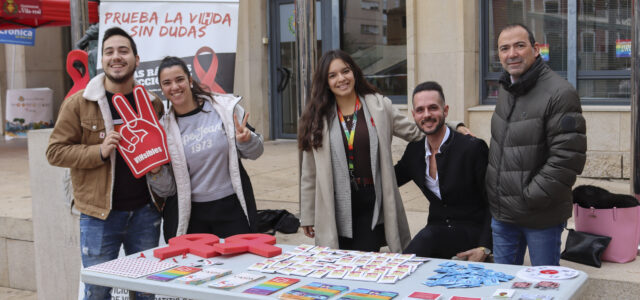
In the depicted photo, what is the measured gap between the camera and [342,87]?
3703 millimetres

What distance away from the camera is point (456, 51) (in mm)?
8773

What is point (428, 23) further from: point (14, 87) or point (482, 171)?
point (14, 87)

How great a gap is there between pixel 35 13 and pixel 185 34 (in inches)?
→ 347

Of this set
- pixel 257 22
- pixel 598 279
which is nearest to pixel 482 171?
pixel 598 279

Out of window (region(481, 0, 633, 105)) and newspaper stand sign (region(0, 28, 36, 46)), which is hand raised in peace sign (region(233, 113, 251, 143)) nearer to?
window (region(481, 0, 633, 105))

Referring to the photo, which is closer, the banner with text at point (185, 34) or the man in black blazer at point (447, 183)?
the man in black blazer at point (447, 183)

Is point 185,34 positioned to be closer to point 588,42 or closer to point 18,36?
point 588,42

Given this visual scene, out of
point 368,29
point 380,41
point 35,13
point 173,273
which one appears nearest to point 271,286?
point 173,273

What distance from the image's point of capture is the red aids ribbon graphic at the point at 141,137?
360 cm

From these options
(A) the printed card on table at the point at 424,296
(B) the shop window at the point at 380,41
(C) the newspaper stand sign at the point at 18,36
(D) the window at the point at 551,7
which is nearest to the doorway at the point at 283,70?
(B) the shop window at the point at 380,41

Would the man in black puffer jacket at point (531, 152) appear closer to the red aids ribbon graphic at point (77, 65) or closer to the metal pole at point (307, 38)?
the metal pole at point (307, 38)

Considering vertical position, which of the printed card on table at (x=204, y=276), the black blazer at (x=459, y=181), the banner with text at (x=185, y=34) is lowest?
the printed card on table at (x=204, y=276)

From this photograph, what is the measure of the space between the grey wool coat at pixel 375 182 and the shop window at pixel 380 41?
6263mm

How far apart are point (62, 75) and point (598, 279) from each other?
16122 mm
